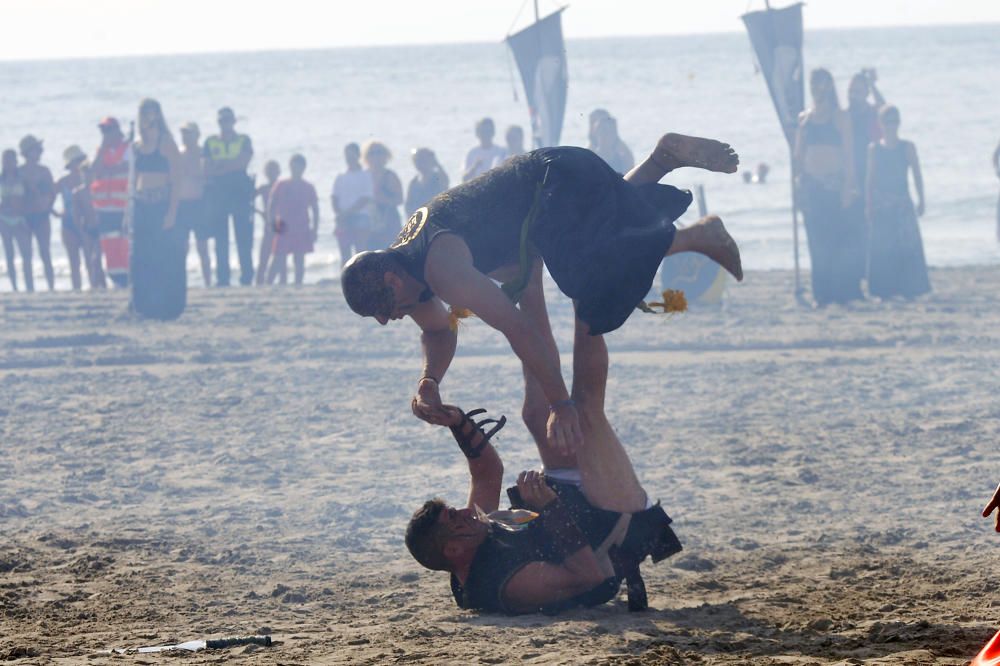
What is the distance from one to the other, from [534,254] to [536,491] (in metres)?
0.89

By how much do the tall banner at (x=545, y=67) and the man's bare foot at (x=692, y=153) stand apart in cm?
→ 927

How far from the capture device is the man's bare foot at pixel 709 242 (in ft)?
18.7

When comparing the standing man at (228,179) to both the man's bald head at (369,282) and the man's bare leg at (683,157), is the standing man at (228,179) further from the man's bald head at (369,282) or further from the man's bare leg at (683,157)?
the man's bald head at (369,282)

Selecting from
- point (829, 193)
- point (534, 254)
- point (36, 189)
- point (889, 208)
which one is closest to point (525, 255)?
point (534, 254)

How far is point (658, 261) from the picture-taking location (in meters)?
5.46

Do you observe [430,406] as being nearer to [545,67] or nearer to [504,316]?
[504,316]

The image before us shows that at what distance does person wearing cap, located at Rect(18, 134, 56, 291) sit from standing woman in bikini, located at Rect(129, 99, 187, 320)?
404cm

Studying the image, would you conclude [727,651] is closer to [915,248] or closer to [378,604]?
[378,604]

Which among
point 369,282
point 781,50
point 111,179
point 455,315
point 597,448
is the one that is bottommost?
point 597,448

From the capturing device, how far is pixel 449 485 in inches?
305

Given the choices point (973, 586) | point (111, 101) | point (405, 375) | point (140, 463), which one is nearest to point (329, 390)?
point (405, 375)

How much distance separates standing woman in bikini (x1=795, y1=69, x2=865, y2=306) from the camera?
42.8 ft

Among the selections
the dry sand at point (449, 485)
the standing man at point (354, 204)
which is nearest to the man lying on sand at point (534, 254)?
the dry sand at point (449, 485)

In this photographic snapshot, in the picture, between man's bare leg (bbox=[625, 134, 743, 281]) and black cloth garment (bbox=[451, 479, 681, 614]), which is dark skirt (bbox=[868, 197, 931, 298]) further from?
black cloth garment (bbox=[451, 479, 681, 614])
